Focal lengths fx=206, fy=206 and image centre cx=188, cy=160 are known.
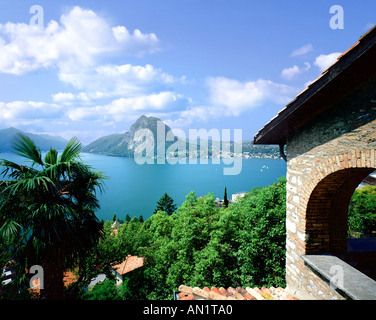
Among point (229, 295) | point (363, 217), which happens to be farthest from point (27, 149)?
point (363, 217)

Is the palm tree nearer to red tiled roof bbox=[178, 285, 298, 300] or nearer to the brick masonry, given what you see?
red tiled roof bbox=[178, 285, 298, 300]

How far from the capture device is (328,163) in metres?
3.37

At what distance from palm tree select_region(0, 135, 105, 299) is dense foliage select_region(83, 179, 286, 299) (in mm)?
1072

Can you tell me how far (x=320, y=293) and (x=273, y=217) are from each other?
4.62 m

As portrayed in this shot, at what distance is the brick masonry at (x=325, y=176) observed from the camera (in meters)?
2.90

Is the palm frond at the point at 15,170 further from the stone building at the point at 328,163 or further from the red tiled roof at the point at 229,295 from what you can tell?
the stone building at the point at 328,163

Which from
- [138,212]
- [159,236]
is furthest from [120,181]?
[159,236]

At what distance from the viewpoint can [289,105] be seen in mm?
3662

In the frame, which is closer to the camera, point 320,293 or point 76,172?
point 320,293

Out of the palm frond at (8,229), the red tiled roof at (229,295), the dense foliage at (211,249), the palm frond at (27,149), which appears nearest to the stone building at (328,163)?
the red tiled roof at (229,295)

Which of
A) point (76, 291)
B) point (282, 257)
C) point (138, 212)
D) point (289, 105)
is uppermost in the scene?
point (289, 105)

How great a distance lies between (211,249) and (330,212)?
6805mm

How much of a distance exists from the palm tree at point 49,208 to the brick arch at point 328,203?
5337 millimetres

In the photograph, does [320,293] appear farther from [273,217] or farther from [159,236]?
[159,236]
